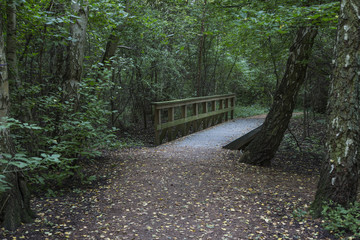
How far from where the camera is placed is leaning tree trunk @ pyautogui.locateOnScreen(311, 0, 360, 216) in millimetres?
3061

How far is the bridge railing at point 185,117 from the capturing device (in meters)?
7.46

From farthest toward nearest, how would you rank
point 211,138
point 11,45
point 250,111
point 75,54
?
point 250,111 < point 211,138 < point 75,54 < point 11,45

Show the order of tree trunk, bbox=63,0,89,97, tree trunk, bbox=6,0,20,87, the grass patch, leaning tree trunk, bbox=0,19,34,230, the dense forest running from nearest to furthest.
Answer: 1. leaning tree trunk, bbox=0,19,34,230
2. the dense forest
3. tree trunk, bbox=6,0,20,87
4. tree trunk, bbox=63,0,89,97
5. the grass patch

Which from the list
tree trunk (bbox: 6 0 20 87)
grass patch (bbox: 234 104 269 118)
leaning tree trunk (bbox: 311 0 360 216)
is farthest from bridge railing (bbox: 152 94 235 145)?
leaning tree trunk (bbox: 311 0 360 216)

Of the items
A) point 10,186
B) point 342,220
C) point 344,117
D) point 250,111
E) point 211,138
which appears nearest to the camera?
point 10,186

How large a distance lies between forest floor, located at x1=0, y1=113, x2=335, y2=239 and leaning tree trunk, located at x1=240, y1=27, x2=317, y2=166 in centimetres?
32

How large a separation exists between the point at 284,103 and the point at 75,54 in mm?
3842

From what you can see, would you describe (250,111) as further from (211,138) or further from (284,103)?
(284,103)

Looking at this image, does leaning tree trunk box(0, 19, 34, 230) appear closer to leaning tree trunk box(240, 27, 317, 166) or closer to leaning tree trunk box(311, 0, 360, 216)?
leaning tree trunk box(311, 0, 360, 216)

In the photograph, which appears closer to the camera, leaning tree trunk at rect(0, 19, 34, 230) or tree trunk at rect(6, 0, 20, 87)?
leaning tree trunk at rect(0, 19, 34, 230)

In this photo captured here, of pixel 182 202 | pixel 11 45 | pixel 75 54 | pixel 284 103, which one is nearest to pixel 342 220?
pixel 182 202

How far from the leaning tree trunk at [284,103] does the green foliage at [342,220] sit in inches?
94.4

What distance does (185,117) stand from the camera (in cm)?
878

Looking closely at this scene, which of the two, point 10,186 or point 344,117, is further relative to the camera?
point 344,117
